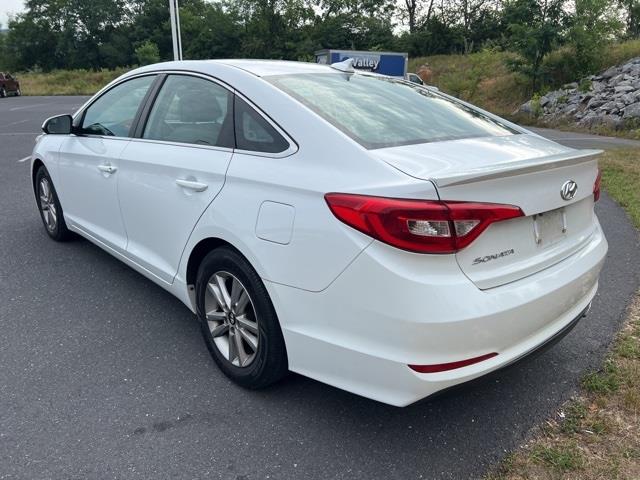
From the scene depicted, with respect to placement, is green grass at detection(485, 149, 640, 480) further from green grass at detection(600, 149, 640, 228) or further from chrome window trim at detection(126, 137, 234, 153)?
green grass at detection(600, 149, 640, 228)

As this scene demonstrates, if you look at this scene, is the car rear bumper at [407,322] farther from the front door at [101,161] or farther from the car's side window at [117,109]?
the car's side window at [117,109]

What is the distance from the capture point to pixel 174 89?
3.30 metres

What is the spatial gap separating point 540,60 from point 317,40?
120 ft

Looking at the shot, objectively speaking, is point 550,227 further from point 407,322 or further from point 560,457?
point 560,457

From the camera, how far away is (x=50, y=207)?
4.89 m

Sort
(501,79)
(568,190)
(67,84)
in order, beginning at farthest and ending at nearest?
(67,84), (501,79), (568,190)

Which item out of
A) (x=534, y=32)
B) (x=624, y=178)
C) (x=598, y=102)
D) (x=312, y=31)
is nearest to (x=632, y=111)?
(x=598, y=102)


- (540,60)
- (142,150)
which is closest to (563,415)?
(142,150)

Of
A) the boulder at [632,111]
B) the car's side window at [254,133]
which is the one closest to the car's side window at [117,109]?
the car's side window at [254,133]

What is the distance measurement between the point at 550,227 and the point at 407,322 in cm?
86

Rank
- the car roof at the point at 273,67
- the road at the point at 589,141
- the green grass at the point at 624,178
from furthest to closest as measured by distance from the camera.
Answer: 1. the road at the point at 589,141
2. the green grass at the point at 624,178
3. the car roof at the point at 273,67

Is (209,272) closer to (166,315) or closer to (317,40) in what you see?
(166,315)

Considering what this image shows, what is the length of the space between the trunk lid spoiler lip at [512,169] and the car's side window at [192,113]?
120 cm

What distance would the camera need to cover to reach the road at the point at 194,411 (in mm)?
2252
